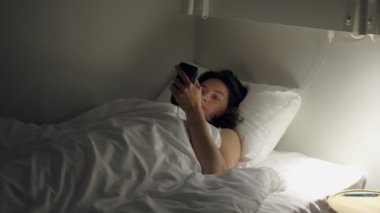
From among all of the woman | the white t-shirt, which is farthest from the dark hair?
the white t-shirt

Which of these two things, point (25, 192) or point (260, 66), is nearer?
point (25, 192)

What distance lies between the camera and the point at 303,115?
197 cm

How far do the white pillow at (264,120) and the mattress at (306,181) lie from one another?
0.07m

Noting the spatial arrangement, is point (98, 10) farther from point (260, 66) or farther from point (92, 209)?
point (92, 209)

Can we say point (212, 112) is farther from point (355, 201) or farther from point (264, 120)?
point (355, 201)

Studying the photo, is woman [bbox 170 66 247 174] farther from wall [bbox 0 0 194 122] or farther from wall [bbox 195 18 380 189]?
wall [bbox 0 0 194 122]

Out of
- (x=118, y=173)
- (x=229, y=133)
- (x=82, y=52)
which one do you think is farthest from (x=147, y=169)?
(x=82, y=52)

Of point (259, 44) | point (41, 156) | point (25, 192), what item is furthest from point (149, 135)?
point (259, 44)

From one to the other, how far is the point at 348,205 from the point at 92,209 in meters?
0.69

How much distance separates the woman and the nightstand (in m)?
0.35

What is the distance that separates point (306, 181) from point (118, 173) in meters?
0.62

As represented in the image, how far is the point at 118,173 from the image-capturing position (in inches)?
54.4

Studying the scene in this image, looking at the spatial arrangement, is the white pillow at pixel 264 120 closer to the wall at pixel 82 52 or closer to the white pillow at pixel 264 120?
the white pillow at pixel 264 120

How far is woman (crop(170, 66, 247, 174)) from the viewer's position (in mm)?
1595
